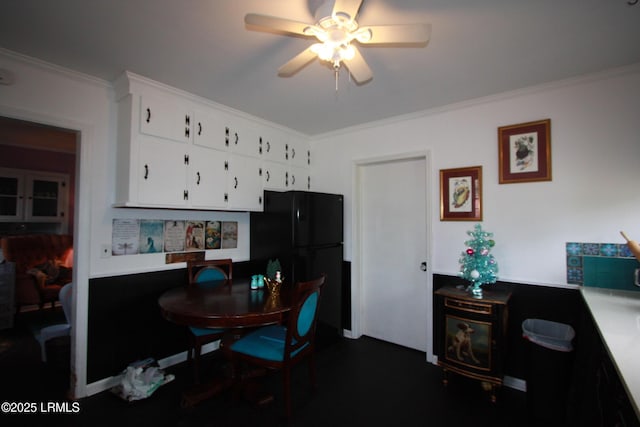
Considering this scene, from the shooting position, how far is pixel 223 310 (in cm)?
203

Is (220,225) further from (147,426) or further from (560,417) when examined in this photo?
(560,417)

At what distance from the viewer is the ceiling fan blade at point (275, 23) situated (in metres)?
1.42

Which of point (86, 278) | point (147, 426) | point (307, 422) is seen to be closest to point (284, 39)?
point (86, 278)

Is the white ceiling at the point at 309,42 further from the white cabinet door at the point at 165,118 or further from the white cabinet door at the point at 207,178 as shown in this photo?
the white cabinet door at the point at 207,178

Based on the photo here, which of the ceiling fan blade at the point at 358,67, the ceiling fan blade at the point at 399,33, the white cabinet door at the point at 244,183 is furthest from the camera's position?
the white cabinet door at the point at 244,183

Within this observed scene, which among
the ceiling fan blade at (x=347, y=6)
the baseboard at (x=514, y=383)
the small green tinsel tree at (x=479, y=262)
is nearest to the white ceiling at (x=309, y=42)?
the ceiling fan blade at (x=347, y=6)

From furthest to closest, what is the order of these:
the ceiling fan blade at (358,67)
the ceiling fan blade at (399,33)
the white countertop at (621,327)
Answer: the ceiling fan blade at (358,67), the ceiling fan blade at (399,33), the white countertop at (621,327)

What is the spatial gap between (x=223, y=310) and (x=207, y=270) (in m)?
1.10

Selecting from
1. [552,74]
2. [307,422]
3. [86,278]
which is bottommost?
[307,422]

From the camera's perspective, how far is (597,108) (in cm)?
236

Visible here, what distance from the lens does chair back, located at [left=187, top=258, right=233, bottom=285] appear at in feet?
9.57

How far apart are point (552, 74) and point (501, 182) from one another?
91 cm

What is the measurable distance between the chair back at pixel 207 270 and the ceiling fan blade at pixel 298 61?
6.50 feet

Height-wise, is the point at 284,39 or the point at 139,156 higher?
the point at 284,39
